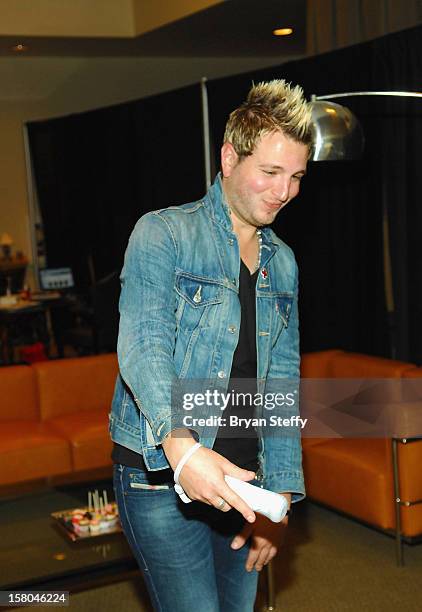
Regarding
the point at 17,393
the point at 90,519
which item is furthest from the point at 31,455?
the point at 90,519

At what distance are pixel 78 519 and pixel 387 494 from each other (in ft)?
4.41

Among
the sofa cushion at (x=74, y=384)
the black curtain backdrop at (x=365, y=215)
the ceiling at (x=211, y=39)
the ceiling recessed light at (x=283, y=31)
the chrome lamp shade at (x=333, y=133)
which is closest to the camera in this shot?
the chrome lamp shade at (x=333, y=133)

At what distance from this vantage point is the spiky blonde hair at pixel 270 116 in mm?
1599

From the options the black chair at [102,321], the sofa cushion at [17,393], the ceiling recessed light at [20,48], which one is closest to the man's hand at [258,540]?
the sofa cushion at [17,393]

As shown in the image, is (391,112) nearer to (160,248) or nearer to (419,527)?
(419,527)

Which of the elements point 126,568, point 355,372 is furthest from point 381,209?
point 126,568

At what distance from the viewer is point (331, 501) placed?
4.28m

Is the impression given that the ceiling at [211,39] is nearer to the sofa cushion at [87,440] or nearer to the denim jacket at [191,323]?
the sofa cushion at [87,440]

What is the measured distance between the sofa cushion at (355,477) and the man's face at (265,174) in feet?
8.18

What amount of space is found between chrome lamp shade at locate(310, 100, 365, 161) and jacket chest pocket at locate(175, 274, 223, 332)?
2275mm

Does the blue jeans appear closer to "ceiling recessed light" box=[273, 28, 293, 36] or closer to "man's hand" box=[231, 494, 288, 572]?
"man's hand" box=[231, 494, 288, 572]

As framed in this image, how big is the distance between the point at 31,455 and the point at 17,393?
0.48 meters

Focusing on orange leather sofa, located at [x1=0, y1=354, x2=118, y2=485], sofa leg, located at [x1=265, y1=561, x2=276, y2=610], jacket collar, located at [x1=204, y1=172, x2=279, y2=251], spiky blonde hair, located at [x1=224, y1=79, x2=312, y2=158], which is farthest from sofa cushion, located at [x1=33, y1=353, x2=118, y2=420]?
spiky blonde hair, located at [x1=224, y1=79, x2=312, y2=158]

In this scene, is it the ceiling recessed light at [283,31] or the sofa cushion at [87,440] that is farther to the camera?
the ceiling recessed light at [283,31]
